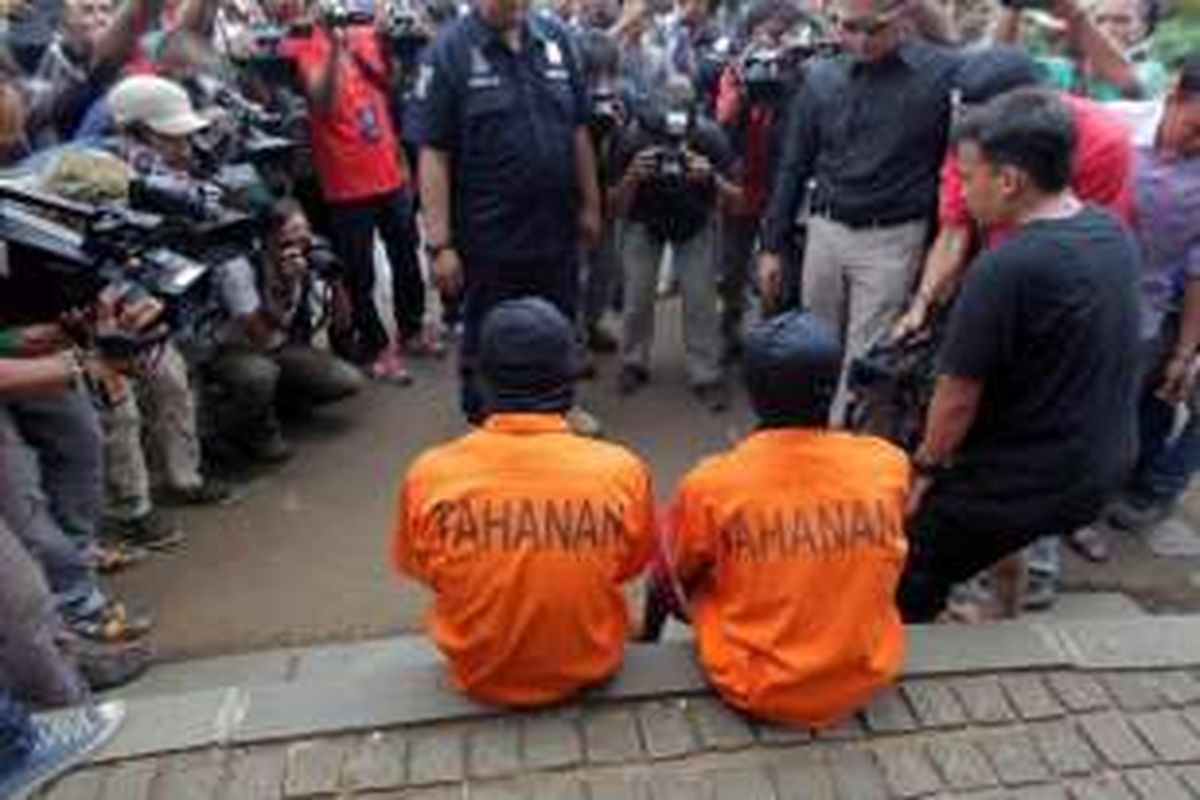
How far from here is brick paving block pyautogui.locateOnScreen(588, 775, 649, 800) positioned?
318cm

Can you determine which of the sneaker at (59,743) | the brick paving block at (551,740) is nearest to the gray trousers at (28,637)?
the sneaker at (59,743)

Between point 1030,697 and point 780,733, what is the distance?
68 cm

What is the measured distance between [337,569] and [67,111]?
7.17 feet

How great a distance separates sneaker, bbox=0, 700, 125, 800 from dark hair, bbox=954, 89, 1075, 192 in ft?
8.62

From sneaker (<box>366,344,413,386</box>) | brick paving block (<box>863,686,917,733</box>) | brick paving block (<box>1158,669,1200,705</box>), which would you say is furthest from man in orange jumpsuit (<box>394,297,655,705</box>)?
sneaker (<box>366,344,413,386</box>)

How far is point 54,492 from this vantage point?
4.42 metres

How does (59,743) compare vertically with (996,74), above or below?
below

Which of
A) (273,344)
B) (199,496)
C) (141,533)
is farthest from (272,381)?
(141,533)

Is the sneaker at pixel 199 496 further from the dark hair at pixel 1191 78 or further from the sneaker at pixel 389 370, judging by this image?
the dark hair at pixel 1191 78

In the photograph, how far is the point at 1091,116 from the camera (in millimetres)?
4301

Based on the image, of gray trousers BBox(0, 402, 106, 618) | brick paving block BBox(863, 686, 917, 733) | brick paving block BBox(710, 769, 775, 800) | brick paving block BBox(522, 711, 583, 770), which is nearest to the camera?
brick paving block BBox(710, 769, 775, 800)

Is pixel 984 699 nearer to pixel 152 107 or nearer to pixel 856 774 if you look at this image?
pixel 856 774

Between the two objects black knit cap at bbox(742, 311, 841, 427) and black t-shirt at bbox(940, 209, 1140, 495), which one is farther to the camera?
black t-shirt at bbox(940, 209, 1140, 495)

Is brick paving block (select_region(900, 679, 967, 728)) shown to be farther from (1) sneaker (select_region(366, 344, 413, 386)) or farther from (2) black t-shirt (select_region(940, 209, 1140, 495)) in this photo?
(1) sneaker (select_region(366, 344, 413, 386))
